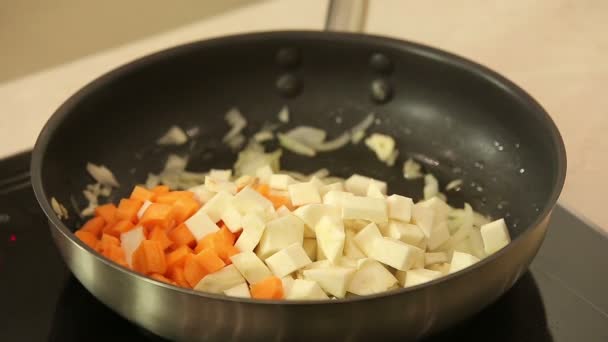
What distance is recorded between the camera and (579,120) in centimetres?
131

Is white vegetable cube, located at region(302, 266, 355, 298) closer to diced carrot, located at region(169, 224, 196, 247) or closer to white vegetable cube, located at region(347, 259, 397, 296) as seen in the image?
white vegetable cube, located at region(347, 259, 397, 296)

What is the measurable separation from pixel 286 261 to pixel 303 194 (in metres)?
0.15

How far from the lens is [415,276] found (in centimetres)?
90

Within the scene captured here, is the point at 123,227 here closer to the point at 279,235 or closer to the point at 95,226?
the point at 95,226

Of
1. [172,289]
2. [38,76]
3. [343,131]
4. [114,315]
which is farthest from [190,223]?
[38,76]

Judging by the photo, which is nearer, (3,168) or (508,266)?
(508,266)

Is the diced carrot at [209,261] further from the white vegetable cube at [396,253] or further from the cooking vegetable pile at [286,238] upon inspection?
the white vegetable cube at [396,253]

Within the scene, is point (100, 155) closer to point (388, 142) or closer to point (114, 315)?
point (114, 315)

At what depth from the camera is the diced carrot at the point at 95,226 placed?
1.02m

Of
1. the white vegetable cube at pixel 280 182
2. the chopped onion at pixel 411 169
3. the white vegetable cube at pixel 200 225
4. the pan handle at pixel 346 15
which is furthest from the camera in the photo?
the pan handle at pixel 346 15

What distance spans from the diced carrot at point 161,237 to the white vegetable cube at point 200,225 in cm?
3

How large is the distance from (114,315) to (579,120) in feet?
2.75

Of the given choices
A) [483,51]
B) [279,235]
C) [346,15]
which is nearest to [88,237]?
[279,235]

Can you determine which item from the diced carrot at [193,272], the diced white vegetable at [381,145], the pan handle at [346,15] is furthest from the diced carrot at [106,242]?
the pan handle at [346,15]
